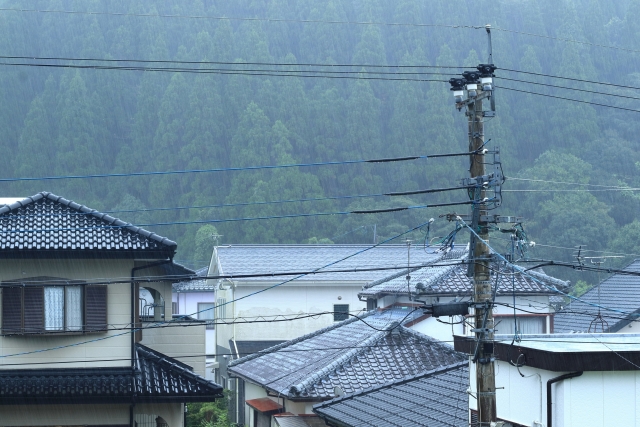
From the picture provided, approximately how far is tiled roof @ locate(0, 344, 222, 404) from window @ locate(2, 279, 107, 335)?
775mm

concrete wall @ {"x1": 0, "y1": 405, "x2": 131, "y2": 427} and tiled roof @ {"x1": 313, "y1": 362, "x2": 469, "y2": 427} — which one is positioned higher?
tiled roof @ {"x1": 313, "y1": 362, "x2": 469, "y2": 427}

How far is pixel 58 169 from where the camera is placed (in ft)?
240

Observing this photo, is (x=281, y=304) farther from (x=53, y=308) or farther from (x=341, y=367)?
(x=53, y=308)

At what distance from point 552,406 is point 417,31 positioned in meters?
76.7

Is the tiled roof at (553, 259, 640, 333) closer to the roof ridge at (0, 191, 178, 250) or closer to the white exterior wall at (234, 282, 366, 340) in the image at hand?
the white exterior wall at (234, 282, 366, 340)

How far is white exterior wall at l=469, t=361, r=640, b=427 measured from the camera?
890 centimetres

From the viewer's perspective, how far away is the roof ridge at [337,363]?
1606 centimetres

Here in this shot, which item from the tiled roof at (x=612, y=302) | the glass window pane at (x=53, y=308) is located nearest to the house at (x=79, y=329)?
the glass window pane at (x=53, y=308)

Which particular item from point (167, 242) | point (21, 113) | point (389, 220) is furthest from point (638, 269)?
point (21, 113)

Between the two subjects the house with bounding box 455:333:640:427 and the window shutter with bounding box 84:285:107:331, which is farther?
the window shutter with bounding box 84:285:107:331

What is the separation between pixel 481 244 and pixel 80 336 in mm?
8288

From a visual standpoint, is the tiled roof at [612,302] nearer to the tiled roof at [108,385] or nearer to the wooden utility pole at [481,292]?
the tiled roof at [108,385]

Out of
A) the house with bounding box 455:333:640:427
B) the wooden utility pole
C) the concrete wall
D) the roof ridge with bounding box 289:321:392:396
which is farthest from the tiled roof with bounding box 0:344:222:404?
the house with bounding box 455:333:640:427

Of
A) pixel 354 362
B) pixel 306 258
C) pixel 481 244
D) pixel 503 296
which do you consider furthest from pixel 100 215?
pixel 306 258
